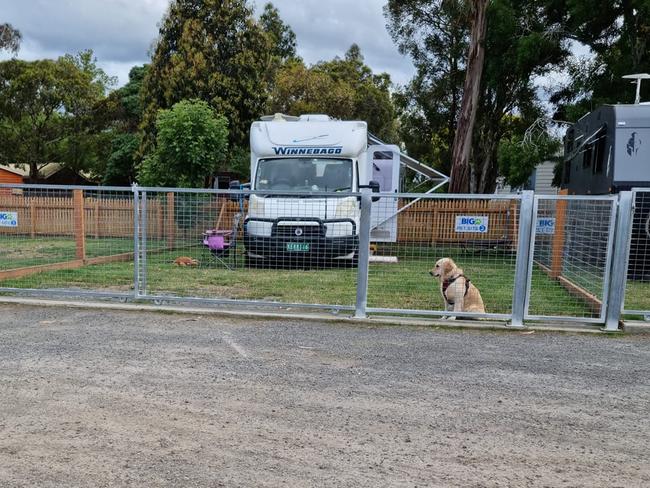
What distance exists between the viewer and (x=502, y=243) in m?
7.04

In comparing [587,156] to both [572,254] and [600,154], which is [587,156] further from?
[572,254]

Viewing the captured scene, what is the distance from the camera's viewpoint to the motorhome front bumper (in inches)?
300

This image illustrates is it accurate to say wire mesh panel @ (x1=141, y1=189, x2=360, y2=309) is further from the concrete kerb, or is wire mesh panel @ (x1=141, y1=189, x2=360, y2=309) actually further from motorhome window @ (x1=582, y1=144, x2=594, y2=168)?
motorhome window @ (x1=582, y1=144, x2=594, y2=168)

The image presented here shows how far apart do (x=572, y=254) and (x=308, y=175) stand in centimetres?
559

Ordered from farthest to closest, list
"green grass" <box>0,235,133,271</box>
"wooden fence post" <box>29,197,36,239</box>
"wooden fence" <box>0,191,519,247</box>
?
"wooden fence post" <box>29,197,36,239</box> < "green grass" <box>0,235,133,271</box> < "wooden fence" <box>0,191,519,247</box>

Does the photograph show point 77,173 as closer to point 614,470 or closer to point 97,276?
point 97,276

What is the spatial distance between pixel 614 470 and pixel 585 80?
17.8 m

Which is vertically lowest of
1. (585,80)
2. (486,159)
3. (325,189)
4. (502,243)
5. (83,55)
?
(502,243)

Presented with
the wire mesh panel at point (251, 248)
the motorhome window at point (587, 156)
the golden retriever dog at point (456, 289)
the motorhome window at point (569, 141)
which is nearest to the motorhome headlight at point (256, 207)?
the wire mesh panel at point (251, 248)

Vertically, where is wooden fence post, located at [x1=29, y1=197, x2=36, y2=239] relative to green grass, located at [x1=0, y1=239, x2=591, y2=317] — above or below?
above

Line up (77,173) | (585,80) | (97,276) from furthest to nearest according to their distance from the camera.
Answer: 1. (77,173)
2. (585,80)
3. (97,276)

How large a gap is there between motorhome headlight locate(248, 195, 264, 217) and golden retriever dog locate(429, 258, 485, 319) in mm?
3558

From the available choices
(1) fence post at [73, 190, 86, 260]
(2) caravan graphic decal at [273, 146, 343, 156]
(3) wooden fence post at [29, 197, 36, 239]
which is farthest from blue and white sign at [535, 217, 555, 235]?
(3) wooden fence post at [29, 197, 36, 239]

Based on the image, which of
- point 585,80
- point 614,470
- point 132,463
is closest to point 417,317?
point 614,470
